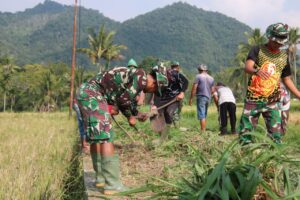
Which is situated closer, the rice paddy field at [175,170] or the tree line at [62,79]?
the rice paddy field at [175,170]

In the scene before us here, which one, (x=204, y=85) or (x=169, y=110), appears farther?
(x=204, y=85)

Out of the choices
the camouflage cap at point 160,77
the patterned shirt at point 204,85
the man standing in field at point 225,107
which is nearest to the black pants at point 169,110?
the patterned shirt at point 204,85

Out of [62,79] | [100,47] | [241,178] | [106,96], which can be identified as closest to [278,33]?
[106,96]

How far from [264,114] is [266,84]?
1.23 feet

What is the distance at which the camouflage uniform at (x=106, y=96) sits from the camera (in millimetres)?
3734

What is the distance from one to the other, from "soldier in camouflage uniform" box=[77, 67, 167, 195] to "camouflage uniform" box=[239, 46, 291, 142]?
4.19 ft

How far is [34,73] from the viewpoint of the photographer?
6850 centimetres

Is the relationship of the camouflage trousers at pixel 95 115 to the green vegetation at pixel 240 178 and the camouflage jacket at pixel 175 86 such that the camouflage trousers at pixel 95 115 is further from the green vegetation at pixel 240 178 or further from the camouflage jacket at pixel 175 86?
the camouflage jacket at pixel 175 86

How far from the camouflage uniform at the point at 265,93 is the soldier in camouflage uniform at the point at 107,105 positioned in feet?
4.19

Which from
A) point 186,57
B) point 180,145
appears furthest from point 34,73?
point 186,57

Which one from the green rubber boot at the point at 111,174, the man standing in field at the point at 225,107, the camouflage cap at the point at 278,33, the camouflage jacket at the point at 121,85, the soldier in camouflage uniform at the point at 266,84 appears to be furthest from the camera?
the man standing in field at the point at 225,107

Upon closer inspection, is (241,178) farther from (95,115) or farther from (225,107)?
(225,107)

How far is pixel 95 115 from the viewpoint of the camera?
379 cm

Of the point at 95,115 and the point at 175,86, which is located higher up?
the point at 175,86
